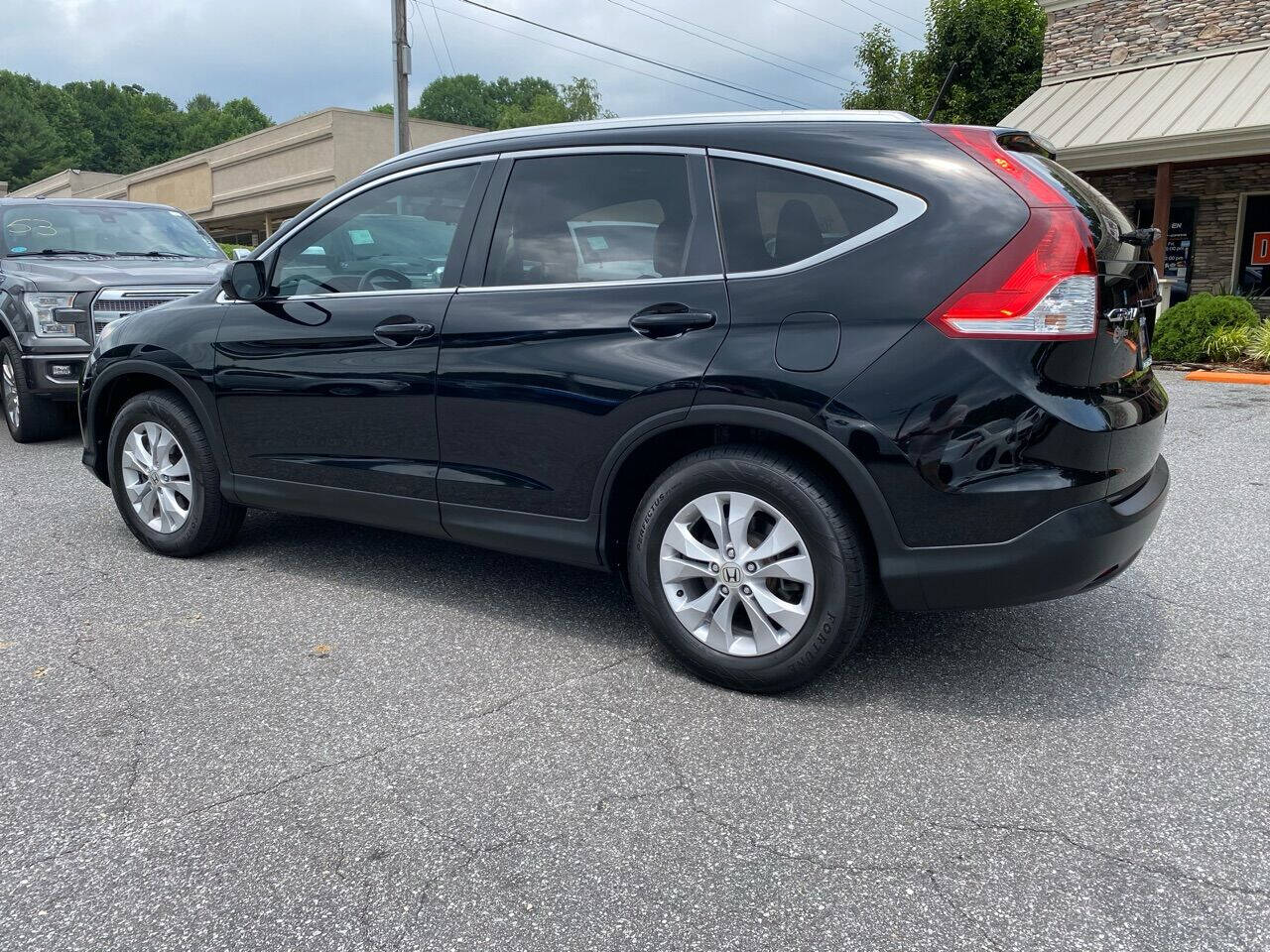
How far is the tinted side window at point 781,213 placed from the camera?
124 inches

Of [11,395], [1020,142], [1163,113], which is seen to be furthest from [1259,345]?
[11,395]

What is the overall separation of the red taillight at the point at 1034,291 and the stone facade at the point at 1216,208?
1596 centimetres

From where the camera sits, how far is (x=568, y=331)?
3.54 meters

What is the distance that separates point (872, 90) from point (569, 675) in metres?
32.5

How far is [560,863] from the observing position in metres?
2.49

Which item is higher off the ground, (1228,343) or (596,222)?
(596,222)

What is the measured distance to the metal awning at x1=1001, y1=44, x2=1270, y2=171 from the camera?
14.1m

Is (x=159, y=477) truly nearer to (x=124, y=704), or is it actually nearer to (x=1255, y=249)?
(x=124, y=704)

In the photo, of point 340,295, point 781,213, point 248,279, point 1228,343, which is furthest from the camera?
point 1228,343

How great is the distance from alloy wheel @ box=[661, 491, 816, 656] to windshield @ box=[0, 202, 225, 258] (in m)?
7.11

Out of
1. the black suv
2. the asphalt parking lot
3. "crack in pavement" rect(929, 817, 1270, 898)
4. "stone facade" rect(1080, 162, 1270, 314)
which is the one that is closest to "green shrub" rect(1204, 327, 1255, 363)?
"stone facade" rect(1080, 162, 1270, 314)

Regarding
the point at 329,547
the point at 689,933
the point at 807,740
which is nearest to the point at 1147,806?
the point at 807,740

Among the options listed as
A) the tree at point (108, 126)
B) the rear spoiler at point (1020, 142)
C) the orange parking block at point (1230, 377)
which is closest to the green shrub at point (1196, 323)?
the orange parking block at point (1230, 377)

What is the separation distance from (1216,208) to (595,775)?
1823 cm
